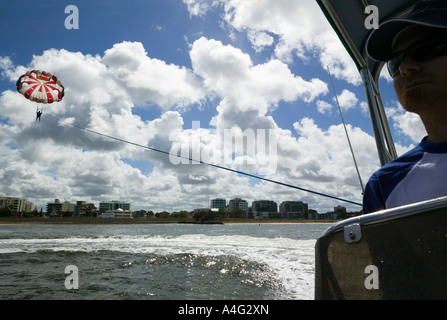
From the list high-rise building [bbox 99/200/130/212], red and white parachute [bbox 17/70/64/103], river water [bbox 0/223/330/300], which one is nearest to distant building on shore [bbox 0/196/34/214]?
high-rise building [bbox 99/200/130/212]

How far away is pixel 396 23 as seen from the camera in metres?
1.38

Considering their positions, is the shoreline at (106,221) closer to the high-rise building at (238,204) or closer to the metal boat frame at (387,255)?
the high-rise building at (238,204)

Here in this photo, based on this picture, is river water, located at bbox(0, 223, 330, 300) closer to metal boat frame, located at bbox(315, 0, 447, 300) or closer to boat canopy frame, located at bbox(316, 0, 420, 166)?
boat canopy frame, located at bbox(316, 0, 420, 166)

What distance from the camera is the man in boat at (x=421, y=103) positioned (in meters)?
1.15

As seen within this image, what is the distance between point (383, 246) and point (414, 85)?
89cm

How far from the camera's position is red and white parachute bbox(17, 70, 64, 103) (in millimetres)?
14602

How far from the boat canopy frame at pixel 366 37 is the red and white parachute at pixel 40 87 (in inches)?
634

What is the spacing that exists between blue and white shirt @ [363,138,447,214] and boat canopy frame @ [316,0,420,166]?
170 centimetres

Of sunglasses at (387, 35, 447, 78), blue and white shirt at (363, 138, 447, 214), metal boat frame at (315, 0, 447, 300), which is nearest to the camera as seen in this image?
metal boat frame at (315, 0, 447, 300)

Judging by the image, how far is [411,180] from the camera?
120cm

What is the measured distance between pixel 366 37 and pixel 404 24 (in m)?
1.73

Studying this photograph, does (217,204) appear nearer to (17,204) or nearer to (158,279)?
(17,204)

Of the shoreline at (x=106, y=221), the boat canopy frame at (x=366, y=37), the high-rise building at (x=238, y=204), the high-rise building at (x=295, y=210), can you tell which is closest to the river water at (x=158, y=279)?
the boat canopy frame at (x=366, y=37)

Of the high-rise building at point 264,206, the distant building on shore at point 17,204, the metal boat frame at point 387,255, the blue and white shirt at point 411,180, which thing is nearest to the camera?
the metal boat frame at point 387,255
